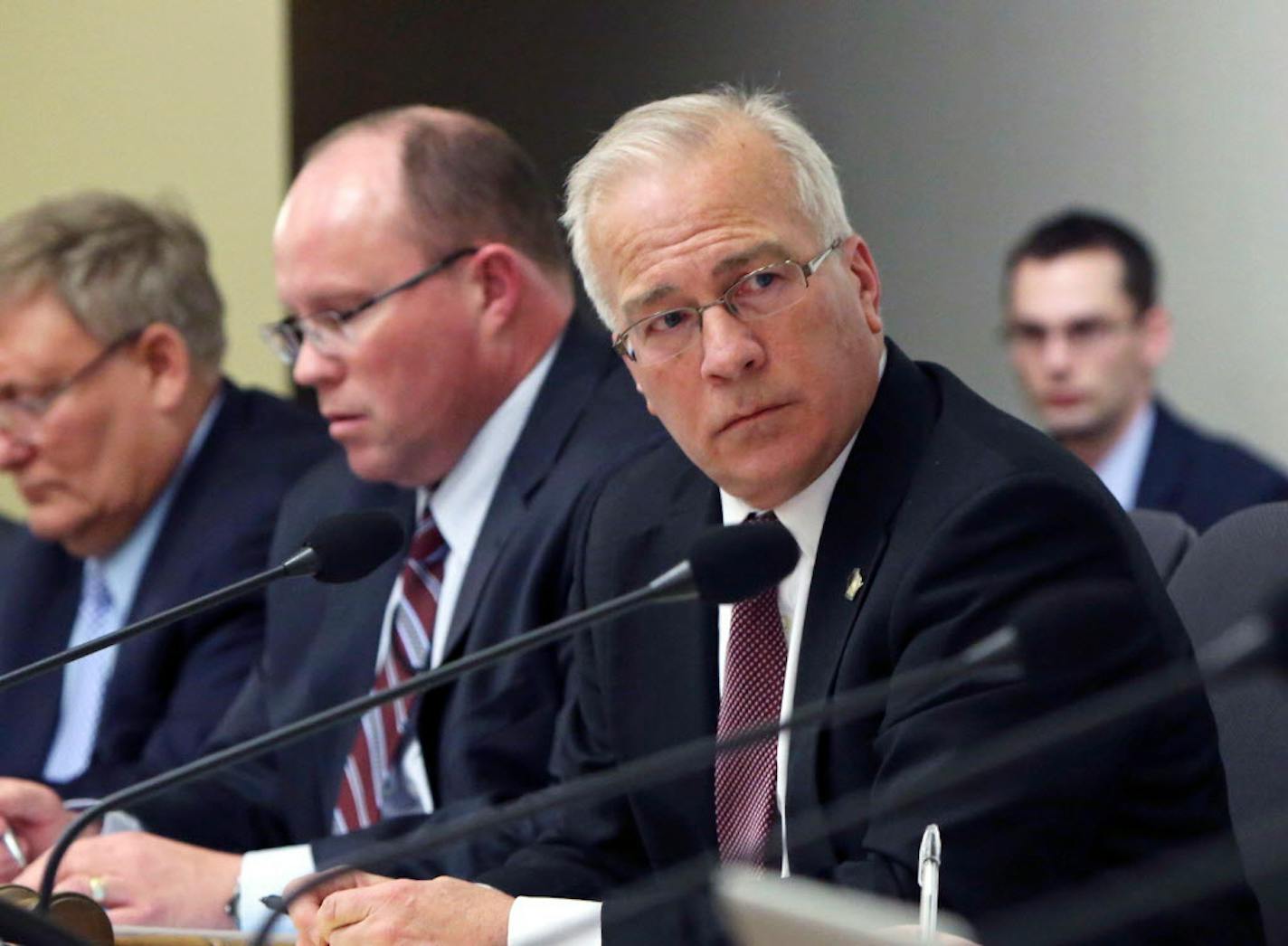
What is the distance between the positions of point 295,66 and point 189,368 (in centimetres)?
151

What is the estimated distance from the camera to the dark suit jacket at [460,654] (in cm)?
263

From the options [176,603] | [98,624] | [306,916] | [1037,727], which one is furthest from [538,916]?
[98,624]

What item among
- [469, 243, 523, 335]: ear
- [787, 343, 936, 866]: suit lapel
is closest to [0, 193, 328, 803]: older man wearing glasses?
[469, 243, 523, 335]: ear

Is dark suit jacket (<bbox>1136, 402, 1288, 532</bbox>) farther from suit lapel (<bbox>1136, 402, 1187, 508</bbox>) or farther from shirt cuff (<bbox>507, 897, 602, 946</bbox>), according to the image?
shirt cuff (<bbox>507, 897, 602, 946</bbox>)

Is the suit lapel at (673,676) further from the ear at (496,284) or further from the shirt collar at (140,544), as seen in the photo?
the shirt collar at (140,544)

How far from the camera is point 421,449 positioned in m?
2.93

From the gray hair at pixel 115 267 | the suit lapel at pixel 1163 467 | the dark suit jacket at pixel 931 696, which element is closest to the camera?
the dark suit jacket at pixel 931 696

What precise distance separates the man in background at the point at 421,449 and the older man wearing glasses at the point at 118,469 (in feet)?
0.73

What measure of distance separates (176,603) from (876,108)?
2.38 metres

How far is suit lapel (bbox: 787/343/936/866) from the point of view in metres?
2.00

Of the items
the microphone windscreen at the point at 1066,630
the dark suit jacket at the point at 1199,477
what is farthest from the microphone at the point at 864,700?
the dark suit jacket at the point at 1199,477

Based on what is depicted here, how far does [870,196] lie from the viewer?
5.01m

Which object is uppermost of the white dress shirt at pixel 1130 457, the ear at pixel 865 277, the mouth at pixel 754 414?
the ear at pixel 865 277

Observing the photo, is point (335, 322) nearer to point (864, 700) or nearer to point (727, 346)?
point (727, 346)
